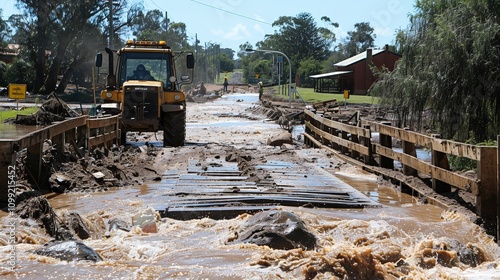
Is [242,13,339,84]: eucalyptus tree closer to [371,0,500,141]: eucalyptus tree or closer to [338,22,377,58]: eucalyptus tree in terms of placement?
[338,22,377,58]: eucalyptus tree

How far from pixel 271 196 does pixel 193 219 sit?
1.79 metres

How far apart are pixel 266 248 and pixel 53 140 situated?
6982 mm

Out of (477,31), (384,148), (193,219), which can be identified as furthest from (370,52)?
(193,219)

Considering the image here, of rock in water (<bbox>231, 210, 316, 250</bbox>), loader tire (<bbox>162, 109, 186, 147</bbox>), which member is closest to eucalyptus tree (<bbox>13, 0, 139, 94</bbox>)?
loader tire (<bbox>162, 109, 186, 147</bbox>)

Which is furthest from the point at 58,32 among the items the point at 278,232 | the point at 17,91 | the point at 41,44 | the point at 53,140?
the point at 278,232

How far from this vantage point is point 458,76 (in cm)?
2073

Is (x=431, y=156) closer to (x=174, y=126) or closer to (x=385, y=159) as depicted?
(x=385, y=159)

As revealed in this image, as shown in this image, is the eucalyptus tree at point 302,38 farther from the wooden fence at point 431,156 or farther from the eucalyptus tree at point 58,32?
the wooden fence at point 431,156

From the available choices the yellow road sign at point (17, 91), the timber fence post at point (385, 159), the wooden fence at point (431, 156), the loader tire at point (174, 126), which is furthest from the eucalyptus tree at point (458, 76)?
the yellow road sign at point (17, 91)

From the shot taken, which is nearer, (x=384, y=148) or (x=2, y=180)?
(x=2, y=180)

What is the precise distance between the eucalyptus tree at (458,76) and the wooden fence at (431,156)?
3269 millimetres

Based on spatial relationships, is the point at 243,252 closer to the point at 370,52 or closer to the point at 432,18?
the point at 432,18

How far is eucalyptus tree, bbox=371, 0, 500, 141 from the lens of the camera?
65.6 ft

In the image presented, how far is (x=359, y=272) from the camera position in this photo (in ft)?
24.2
